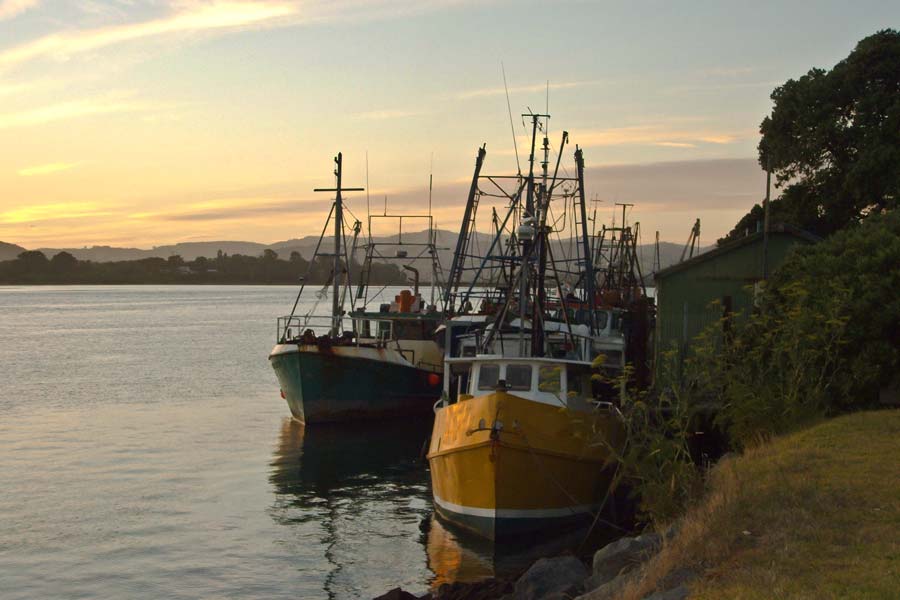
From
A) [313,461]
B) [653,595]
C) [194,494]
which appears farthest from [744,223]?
[653,595]

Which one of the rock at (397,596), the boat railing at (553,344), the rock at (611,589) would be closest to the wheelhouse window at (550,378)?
the boat railing at (553,344)

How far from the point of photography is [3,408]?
4109 centimetres

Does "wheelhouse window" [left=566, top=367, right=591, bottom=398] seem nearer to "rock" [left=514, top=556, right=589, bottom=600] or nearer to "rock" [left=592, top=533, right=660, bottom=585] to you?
"rock" [left=514, top=556, right=589, bottom=600]

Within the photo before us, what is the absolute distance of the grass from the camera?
9594mm

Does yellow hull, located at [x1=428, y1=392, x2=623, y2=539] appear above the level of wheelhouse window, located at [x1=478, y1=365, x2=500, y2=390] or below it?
below

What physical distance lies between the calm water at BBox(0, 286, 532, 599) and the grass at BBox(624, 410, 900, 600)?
5707 millimetres

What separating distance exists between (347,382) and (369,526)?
13.9 meters

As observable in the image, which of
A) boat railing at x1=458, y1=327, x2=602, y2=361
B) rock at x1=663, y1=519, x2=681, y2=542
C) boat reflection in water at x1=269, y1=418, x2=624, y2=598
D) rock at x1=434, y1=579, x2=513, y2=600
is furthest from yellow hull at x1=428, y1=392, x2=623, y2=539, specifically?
rock at x1=663, y1=519, x2=681, y2=542

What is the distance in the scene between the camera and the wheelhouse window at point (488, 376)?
67.1 feet

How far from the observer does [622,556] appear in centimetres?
1329


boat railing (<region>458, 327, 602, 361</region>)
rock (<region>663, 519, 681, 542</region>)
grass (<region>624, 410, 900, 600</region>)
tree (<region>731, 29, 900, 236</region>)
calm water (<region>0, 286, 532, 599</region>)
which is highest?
tree (<region>731, 29, 900, 236</region>)

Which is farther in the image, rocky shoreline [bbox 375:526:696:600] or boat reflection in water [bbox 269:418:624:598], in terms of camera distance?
boat reflection in water [bbox 269:418:624:598]

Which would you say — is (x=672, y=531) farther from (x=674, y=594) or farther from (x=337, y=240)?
(x=337, y=240)

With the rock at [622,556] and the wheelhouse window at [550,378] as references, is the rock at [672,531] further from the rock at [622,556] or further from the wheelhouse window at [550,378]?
the wheelhouse window at [550,378]
